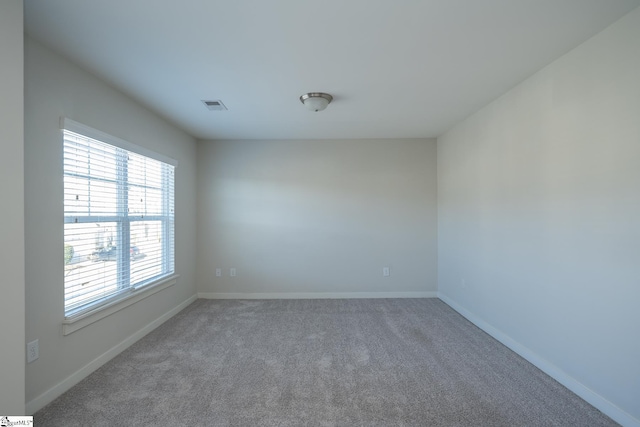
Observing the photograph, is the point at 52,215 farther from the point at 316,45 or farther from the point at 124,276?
the point at 316,45

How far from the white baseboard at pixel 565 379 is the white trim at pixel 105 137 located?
4179 millimetres

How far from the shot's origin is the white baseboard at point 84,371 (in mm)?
2021

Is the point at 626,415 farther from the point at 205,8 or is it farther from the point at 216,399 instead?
the point at 205,8

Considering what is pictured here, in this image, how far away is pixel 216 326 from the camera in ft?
11.6

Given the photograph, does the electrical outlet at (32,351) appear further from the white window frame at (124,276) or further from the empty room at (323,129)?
the white window frame at (124,276)

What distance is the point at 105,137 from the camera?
2.65m

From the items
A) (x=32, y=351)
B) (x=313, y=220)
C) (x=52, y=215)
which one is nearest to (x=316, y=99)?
(x=313, y=220)

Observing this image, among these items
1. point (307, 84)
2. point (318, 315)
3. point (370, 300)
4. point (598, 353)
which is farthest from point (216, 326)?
point (598, 353)

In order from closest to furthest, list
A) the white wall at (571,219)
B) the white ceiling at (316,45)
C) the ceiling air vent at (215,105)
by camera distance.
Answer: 1. the white ceiling at (316,45)
2. the white wall at (571,219)
3. the ceiling air vent at (215,105)

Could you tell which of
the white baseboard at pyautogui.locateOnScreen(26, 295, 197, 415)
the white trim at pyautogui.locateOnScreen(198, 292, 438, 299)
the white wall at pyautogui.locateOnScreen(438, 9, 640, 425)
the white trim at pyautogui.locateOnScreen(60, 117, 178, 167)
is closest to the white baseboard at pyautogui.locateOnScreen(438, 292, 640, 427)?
the white wall at pyautogui.locateOnScreen(438, 9, 640, 425)

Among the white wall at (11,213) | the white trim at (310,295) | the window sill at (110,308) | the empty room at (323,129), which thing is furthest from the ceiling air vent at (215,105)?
the white trim at (310,295)

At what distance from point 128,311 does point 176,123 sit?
2332mm

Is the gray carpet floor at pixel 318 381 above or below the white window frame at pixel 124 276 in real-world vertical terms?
below

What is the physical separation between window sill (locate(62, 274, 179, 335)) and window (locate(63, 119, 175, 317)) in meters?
0.04
